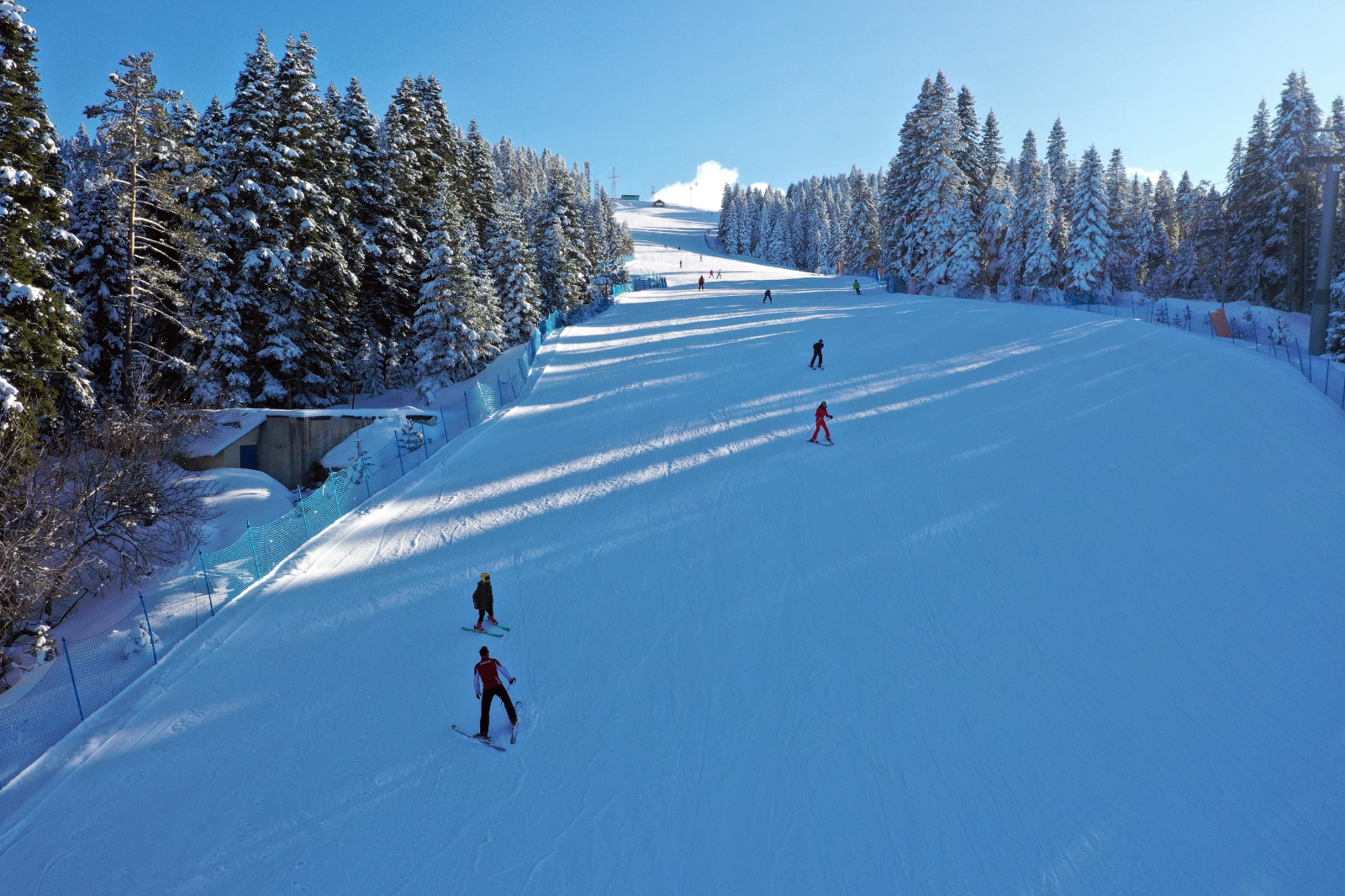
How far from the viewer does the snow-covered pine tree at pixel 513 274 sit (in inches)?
1537

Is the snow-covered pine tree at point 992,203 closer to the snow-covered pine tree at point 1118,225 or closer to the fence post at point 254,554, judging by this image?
the snow-covered pine tree at point 1118,225

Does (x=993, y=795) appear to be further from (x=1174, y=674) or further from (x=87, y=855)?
(x=87, y=855)

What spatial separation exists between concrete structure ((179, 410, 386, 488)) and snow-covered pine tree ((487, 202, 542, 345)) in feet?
50.2

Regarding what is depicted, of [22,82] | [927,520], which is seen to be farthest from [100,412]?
[927,520]

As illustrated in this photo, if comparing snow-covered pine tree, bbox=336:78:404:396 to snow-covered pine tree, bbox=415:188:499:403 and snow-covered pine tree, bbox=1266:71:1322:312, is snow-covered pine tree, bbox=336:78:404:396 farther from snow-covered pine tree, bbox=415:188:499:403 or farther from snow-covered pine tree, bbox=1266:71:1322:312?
snow-covered pine tree, bbox=1266:71:1322:312

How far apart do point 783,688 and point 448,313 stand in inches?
1093

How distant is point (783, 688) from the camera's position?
9.27 m

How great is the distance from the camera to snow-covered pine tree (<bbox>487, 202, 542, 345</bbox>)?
3903 cm

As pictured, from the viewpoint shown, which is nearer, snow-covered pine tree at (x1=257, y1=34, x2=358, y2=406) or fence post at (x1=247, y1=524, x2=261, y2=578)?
fence post at (x1=247, y1=524, x2=261, y2=578)

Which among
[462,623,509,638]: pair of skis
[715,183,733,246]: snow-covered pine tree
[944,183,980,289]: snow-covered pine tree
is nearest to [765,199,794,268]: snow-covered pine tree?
[715,183,733,246]: snow-covered pine tree

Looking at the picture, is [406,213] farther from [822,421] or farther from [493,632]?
[493,632]

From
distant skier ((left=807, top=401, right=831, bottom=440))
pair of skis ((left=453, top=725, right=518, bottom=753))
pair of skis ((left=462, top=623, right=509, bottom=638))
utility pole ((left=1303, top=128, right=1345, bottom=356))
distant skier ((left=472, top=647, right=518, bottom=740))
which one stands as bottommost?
pair of skis ((left=453, top=725, right=518, bottom=753))

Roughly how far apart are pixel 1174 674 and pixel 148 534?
20.7 meters

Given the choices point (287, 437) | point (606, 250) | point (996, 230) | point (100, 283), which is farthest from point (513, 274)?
point (606, 250)
